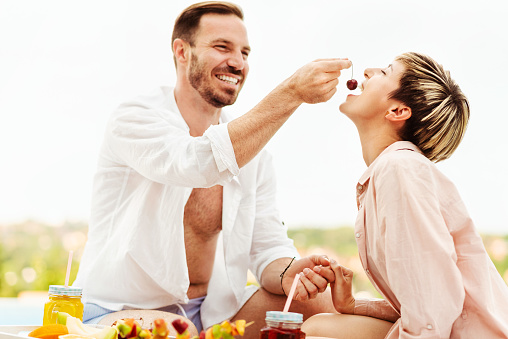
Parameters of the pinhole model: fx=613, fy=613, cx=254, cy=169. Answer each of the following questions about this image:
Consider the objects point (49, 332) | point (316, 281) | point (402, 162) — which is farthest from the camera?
point (316, 281)

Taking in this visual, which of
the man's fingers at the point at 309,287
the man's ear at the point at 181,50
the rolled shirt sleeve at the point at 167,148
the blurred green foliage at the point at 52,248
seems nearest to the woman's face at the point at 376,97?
the rolled shirt sleeve at the point at 167,148

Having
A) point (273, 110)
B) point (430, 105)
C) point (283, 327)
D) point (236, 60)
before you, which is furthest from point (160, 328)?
point (236, 60)

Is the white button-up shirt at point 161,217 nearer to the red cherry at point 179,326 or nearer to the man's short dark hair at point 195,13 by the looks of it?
the man's short dark hair at point 195,13

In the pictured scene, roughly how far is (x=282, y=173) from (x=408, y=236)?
6937mm

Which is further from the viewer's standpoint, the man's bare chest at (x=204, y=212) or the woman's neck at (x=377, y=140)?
the man's bare chest at (x=204, y=212)

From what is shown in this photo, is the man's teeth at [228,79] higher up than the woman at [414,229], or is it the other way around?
the man's teeth at [228,79]

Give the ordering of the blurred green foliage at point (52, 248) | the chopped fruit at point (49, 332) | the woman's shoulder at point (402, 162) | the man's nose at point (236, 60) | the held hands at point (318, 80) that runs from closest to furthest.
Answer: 1. the chopped fruit at point (49, 332)
2. the woman's shoulder at point (402, 162)
3. the held hands at point (318, 80)
4. the man's nose at point (236, 60)
5. the blurred green foliage at point (52, 248)

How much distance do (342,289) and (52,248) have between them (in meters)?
5.57

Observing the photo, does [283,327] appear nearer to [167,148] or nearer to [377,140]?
[377,140]

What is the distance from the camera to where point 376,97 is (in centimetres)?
206

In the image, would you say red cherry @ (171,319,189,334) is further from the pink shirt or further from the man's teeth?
the man's teeth

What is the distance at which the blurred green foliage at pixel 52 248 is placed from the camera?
667cm

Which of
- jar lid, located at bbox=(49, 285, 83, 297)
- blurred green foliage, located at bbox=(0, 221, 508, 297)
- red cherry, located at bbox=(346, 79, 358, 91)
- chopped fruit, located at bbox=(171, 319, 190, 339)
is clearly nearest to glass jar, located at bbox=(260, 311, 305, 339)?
chopped fruit, located at bbox=(171, 319, 190, 339)

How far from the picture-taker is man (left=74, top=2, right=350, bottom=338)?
7.29 ft
